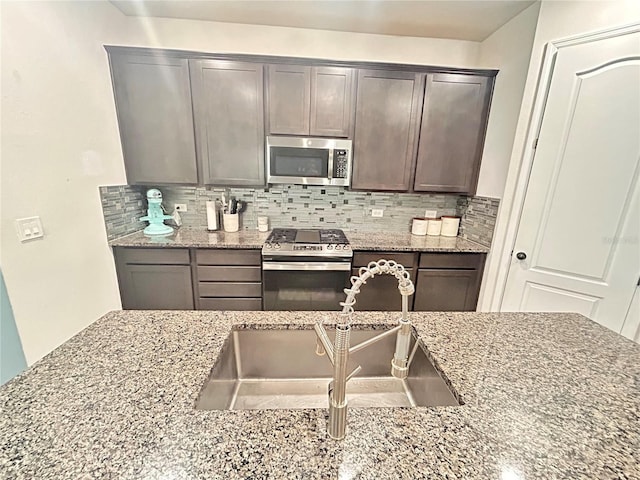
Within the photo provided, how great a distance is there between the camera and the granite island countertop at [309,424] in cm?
55

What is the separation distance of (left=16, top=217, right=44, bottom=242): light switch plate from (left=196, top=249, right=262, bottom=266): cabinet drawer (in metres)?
0.95

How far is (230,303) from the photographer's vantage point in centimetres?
238

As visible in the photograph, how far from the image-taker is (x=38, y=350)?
159 centimetres

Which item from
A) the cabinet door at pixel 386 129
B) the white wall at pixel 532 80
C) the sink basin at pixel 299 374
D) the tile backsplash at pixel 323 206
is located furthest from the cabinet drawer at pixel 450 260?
the sink basin at pixel 299 374

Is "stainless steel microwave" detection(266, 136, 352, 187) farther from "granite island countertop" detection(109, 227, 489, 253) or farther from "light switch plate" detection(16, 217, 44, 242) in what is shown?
"light switch plate" detection(16, 217, 44, 242)

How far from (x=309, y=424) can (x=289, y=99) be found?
90.3 inches

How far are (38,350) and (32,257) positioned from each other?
0.55 m

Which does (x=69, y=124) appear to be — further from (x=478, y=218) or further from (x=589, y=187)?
(x=589, y=187)

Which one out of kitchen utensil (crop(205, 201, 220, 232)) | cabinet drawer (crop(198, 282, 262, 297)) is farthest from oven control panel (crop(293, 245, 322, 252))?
kitchen utensil (crop(205, 201, 220, 232))

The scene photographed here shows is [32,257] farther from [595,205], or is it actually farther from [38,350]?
[595,205]

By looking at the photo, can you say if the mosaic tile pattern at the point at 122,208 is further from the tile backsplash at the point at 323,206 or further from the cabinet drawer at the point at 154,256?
the cabinet drawer at the point at 154,256

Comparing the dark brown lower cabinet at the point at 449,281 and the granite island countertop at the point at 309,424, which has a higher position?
the granite island countertop at the point at 309,424

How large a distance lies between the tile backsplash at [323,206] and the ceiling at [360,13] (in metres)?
1.38

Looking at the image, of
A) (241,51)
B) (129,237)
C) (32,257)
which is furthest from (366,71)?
(32,257)
